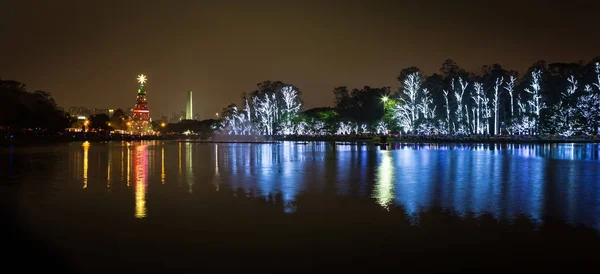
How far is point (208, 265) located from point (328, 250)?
1.90 m

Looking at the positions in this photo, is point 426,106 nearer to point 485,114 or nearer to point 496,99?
point 485,114

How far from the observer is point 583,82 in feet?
215

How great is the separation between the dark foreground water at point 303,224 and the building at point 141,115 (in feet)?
565

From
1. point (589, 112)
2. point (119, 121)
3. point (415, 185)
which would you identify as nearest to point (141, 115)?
point (119, 121)

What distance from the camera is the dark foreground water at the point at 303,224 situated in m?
7.36

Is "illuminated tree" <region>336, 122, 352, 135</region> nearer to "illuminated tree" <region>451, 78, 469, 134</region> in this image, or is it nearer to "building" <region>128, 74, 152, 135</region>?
"illuminated tree" <region>451, 78, 469, 134</region>

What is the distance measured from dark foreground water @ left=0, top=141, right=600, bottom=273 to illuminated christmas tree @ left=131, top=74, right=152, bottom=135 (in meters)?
172

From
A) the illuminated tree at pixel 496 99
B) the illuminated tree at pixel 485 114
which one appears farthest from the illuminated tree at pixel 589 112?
the illuminated tree at pixel 485 114

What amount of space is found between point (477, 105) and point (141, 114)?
141 metres

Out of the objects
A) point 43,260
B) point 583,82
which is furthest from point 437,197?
point 583,82

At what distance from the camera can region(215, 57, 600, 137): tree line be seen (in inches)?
2399

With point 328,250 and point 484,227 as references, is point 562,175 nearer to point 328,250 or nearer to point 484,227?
point 484,227

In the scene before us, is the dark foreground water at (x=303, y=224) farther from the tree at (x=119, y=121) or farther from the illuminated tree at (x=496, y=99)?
the tree at (x=119, y=121)

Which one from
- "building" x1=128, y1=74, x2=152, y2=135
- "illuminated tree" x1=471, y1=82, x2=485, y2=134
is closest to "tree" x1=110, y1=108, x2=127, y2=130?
"building" x1=128, y1=74, x2=152, y2=135
